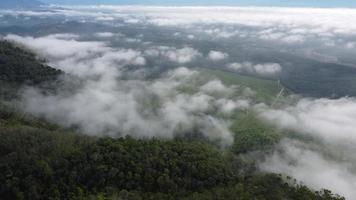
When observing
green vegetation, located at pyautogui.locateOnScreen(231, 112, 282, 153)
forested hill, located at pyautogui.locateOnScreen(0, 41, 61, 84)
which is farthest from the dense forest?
forested hill, located at pyautogui.locateOnScreen(0, 41, 61, 84)

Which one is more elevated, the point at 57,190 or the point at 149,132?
the point at 57,190

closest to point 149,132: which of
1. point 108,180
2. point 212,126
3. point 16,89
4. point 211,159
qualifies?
point 212,126

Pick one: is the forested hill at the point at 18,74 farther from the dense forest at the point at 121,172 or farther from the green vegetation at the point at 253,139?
the green vegetation at the point at 253,139

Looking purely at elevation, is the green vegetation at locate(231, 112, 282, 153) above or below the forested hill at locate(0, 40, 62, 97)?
below

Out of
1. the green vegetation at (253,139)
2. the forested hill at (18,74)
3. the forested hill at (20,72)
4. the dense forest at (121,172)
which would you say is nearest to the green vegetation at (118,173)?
the dense forest at (121,172)

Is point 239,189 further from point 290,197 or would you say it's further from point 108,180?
point 108,180

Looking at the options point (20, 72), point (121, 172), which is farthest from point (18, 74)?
point (121, 172)

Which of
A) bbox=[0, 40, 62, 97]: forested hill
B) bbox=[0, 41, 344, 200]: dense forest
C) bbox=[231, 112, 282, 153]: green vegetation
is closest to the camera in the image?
bbox=[0, 41, 344, 200]: dense forest

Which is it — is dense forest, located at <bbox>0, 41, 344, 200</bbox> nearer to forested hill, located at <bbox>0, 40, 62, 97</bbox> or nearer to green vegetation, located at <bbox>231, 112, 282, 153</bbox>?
green vegetation, located at <bbox>231, 112, 282, 153</bbox>
